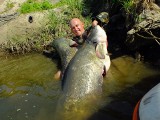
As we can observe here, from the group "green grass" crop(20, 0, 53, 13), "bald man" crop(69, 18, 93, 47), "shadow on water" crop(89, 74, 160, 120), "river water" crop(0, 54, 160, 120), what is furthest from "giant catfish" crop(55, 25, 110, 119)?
"green grass" crop(20, 0, 53, 13)

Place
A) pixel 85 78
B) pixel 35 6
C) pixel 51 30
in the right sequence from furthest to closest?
1. pixel 35 6
2. pixel 51 30
3. pixel 85 78

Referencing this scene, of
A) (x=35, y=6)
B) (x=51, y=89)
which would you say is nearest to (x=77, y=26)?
(x=51, y=89)

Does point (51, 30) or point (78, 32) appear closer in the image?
point (78, 32)

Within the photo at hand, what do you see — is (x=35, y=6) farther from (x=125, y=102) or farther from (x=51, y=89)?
(x=125, y=102)

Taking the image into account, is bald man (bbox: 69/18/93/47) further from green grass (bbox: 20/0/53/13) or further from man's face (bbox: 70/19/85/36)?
green grass (bbox: 20/0/53/13)

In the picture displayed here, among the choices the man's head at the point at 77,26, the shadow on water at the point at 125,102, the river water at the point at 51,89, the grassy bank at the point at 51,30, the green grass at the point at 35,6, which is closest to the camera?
the shadow on water at the point at 125,102

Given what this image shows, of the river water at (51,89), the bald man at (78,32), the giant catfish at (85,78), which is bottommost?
the river water at (51,89)

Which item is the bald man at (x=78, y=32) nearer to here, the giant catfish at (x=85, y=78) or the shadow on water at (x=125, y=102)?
the giant catfish at (x=85, y=78)

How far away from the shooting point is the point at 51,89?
753cm

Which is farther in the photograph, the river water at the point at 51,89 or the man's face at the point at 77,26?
the man's face at the point at 77,26

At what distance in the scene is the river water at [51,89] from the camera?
246 inches

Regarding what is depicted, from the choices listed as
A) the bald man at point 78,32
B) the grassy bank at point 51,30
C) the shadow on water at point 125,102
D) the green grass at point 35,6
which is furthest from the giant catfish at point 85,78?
the green grass at point 35,6

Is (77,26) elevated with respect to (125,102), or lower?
elevated

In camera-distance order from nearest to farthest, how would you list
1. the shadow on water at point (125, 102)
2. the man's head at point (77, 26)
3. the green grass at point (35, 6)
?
the shadow on water at point (125, 102) → the man's head at point (77, 26) → the green grass at point (35, 6)
